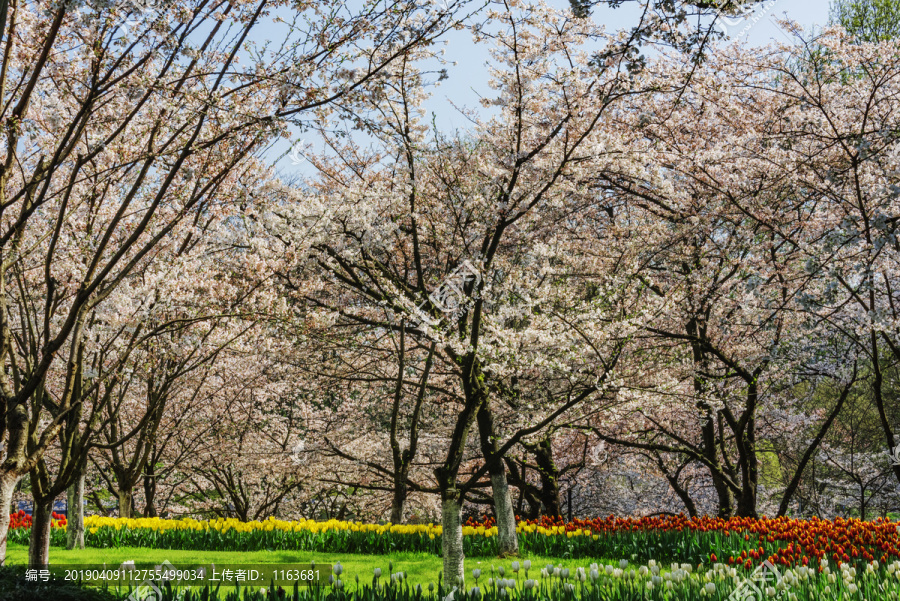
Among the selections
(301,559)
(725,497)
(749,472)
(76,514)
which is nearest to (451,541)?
(301,559)

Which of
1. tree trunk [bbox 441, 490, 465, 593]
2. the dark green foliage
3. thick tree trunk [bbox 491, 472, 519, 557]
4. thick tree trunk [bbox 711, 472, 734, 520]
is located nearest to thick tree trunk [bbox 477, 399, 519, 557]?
thick tree trunk [bbox 491, 472, 519, 557]

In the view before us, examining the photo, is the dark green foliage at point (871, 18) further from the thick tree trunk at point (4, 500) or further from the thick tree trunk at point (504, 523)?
the thick tree trunk at point (4, 500)

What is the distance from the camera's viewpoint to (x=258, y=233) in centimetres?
754

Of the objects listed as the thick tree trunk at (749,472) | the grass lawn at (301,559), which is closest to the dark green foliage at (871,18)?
the thick tree trunk at (749,472)

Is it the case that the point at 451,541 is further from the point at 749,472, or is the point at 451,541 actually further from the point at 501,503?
the point at 749,472

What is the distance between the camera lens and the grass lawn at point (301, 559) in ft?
21.6

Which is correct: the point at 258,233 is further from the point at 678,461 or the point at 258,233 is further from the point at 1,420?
the point at 678,461

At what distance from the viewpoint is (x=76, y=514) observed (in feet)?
26.3

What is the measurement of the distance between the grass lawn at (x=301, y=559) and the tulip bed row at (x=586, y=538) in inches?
11.0

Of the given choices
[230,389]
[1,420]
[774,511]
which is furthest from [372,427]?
[774,511]

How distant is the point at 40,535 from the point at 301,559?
3400mm

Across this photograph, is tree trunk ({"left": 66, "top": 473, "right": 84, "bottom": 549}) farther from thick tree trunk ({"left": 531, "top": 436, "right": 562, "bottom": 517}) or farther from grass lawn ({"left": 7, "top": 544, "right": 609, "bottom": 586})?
thick tree trunk ({"left": 531, "top": 436, "right": 562, "bottom": 517})

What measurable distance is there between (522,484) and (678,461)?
362cm

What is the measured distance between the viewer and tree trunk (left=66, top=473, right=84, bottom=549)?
7840mm
